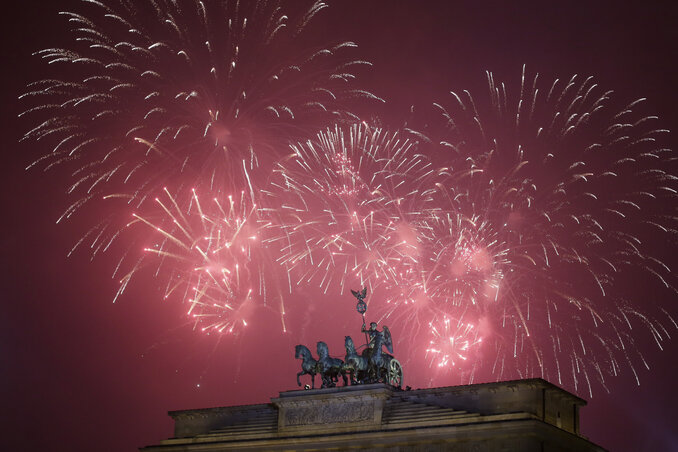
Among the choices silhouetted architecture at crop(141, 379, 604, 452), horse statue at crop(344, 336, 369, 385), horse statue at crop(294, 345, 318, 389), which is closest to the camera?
silhouetted architecture at crop(141, 379, 604, 452)

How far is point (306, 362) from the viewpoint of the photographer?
44094 mm

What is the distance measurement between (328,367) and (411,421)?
482 centimetres

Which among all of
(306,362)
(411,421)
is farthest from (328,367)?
(411,421)

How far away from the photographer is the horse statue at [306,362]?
43.8 m

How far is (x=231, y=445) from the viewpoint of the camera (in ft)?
144

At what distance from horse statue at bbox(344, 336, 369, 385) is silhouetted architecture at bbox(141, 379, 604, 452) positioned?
0.74 metres

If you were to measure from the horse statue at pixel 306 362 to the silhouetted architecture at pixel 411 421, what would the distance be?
0.82m

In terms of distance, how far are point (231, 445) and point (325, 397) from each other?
4.74 m

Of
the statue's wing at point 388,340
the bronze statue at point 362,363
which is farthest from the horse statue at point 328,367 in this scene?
the statue's wing at point 388,340

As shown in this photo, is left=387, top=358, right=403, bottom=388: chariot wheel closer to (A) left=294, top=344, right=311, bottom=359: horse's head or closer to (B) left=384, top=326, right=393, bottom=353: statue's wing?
(B) left=384, top=326, right=393, bottom=353: statue's wing

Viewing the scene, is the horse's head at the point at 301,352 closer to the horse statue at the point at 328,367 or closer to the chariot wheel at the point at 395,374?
the horse statue at the point at 328,367

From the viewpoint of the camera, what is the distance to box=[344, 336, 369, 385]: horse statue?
42.7 metres

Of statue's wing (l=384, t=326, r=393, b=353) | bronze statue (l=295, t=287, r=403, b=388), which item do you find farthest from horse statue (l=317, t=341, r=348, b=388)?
statue's wing (l=384, t=326, r=393, b=353)

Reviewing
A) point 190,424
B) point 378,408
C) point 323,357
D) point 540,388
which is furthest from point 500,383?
point 190,424
